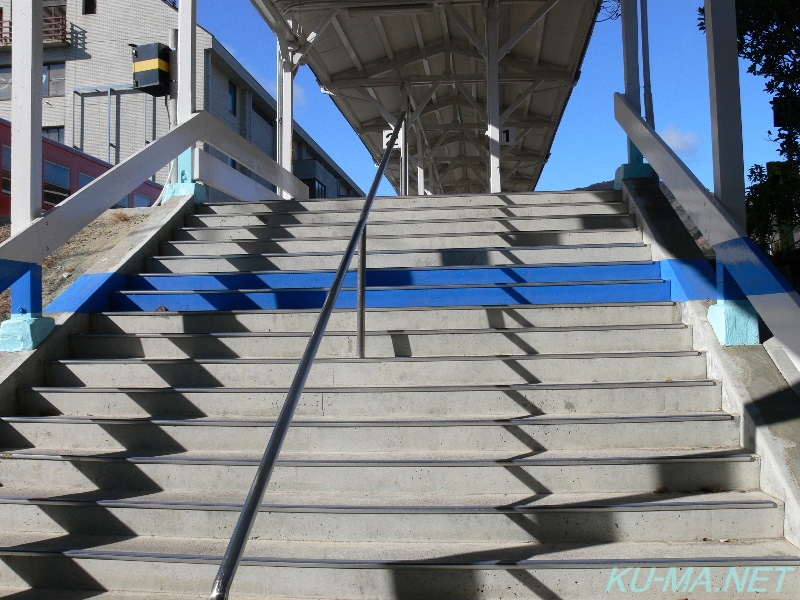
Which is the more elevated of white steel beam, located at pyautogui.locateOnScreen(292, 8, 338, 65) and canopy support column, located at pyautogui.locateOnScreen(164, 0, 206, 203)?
white steel beam, located at pyautogui.locateOnScreen(292, 8, 338, 65)

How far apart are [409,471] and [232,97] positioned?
2164 centimetres

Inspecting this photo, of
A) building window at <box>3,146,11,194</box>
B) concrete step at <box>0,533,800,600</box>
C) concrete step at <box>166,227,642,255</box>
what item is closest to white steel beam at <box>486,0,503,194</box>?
concrete step at <box>166,227,642,255</box>

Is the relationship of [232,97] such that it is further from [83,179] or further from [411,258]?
[411,258]

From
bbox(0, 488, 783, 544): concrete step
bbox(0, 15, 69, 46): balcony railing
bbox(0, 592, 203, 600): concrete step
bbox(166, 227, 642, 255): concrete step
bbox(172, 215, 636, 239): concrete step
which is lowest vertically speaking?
bbox(0, 592, 203, 600): concrete step

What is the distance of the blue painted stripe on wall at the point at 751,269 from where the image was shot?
2.77m

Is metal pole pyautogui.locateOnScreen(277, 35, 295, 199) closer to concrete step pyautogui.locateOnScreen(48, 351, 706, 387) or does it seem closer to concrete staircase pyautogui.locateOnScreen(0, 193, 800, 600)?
concrete staircase pyautogui.locateOnScreen(0, 193, 800, 600)

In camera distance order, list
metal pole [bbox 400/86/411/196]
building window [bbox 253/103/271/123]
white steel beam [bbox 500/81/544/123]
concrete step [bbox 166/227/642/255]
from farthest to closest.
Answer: building window [bbox 253/103/271/123] < white steel beam [bbox 500/81/544/123] < metal pole [bbox 400/86/411/196] < concrete step [bbox 166/227/642/255]

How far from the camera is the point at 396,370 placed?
11.0ft

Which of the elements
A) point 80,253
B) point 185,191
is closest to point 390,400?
point 185,191

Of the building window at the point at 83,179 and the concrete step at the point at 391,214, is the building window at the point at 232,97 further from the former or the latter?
the concrete step at the point at 391,214

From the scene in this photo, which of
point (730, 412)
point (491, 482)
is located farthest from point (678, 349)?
point (491, 482)

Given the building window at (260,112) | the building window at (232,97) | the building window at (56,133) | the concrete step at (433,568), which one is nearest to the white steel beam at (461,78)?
the concrete step at (433,568)

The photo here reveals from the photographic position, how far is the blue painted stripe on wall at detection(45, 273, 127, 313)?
12.8ft

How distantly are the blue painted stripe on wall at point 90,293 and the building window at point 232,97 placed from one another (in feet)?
63.0
